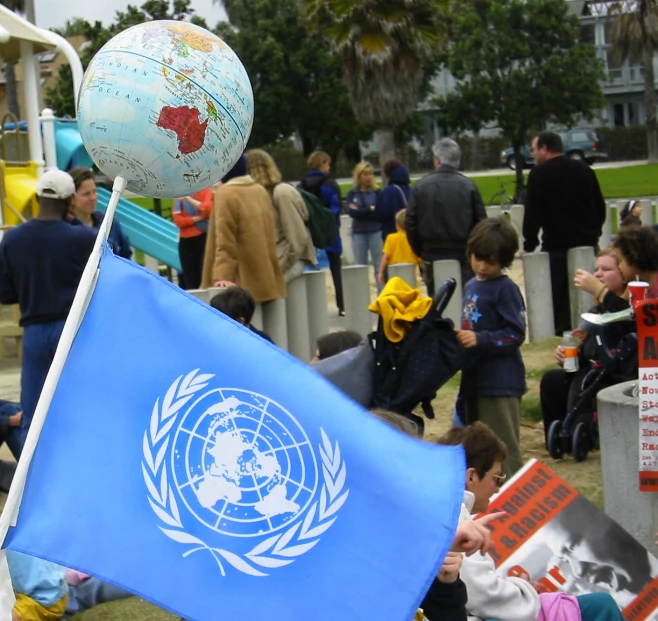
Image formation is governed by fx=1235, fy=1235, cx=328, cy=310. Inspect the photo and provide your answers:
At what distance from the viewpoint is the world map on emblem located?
2574mm

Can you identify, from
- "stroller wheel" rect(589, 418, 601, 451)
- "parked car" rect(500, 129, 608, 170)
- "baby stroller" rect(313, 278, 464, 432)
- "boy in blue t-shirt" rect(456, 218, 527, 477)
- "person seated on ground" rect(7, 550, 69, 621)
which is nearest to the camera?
"person seated on ground" rect(7, 550, 69, 621)

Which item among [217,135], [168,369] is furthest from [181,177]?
[168,369]

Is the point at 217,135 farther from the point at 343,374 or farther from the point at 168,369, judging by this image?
the point at 343,374

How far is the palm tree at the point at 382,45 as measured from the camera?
29.9 meters

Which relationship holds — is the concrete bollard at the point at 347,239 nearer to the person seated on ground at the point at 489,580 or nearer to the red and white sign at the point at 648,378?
the red and white sign at the point at 648,378

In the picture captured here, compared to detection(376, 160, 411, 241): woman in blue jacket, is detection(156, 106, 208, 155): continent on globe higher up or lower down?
higher up

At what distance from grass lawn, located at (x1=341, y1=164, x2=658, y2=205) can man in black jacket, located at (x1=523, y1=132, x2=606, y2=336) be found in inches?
684

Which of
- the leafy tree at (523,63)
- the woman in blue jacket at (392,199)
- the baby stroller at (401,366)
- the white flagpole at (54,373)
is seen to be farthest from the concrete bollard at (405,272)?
the leafy tree at (523,63)

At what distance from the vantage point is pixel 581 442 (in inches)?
247

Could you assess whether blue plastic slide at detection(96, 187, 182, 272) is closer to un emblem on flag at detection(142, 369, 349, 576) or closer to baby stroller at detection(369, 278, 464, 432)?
baby stroller at detection(369, 278, 464, 432)

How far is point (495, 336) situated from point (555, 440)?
1.04m

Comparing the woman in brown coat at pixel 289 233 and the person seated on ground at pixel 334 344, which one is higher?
the woman in brown coat at pixel 289 233

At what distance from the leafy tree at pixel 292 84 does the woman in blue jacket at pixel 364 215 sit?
38477mm

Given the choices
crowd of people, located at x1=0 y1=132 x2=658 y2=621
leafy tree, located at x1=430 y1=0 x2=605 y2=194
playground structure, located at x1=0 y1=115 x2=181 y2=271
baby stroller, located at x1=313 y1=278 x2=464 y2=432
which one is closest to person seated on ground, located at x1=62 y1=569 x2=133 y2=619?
crowd of people, located at x1=0 y1=132 x2=658 y2=621
